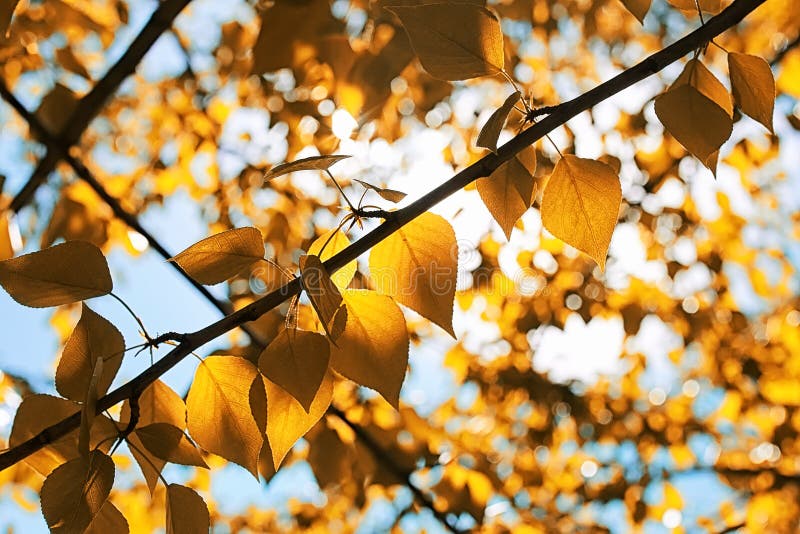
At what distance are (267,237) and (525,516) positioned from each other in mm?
885

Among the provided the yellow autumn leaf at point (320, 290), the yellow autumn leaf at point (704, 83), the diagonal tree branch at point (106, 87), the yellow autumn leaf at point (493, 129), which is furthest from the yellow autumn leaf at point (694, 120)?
the diagonal tree branch at point (106, 87)

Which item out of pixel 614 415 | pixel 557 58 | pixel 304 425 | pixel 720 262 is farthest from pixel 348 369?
pixel 614 415

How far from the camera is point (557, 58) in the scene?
1918mm

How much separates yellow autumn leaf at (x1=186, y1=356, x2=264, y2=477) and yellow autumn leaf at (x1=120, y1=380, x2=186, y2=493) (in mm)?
26

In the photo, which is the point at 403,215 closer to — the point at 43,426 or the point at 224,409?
the point at 224,409

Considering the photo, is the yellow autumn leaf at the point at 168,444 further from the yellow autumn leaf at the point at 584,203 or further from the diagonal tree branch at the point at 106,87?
the diagonal tree branch at the point at 106,87

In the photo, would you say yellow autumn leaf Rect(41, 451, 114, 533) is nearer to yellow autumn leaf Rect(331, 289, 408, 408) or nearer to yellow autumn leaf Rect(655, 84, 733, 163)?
yellow autumn leaf Rect(331, 289, 408, 408)

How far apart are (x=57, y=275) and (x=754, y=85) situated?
41cm

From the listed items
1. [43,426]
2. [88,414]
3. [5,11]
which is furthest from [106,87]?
[88,414]

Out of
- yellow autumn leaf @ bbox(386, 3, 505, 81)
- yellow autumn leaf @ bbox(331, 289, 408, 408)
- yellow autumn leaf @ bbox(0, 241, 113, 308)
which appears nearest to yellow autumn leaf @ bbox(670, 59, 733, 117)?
yellow autumn leaf @ bbox(386, 3, 505, 81)

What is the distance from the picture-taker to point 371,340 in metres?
0.37

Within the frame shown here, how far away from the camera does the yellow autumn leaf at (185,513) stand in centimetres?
37

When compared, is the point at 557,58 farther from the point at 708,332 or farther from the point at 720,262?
the point at 708,332

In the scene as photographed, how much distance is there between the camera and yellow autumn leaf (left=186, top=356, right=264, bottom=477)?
1.25 ft
